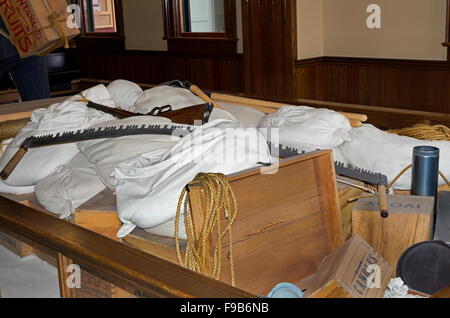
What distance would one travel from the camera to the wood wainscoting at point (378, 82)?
4.37m

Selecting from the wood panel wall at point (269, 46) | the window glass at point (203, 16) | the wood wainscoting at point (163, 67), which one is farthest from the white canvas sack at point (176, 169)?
the window glass at point (203, 16)

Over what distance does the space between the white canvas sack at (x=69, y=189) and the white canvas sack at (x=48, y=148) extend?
0.25 ft

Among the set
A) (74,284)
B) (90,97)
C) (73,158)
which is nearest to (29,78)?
(90,97)

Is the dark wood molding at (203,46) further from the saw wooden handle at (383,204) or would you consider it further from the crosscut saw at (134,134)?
the saw wooden handle at (383,204)

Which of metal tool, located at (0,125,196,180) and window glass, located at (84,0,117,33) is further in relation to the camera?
window glass, located at (84,0,117,33)

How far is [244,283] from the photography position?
1.46 meters

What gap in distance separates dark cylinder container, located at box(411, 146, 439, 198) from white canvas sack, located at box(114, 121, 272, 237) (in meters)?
0.46

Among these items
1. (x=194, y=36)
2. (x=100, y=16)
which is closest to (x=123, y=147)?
(x=194, y=36)

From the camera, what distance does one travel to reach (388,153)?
6.41ft

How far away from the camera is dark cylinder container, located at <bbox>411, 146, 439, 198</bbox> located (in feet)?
5.47

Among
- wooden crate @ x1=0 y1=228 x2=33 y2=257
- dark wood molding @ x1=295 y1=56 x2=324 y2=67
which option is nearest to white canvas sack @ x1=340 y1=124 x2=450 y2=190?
wooden crate @ x1=0 y1=228 x2=33 y2=257

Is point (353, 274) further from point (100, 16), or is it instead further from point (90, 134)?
point (100, 16)

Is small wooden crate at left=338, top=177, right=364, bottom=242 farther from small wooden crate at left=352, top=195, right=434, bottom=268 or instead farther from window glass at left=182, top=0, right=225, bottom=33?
window glass at left=182, top=0, right=225, bottom=33
